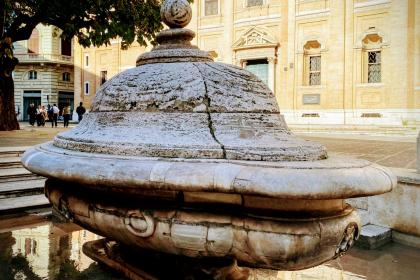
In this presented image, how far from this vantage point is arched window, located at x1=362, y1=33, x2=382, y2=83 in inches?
733

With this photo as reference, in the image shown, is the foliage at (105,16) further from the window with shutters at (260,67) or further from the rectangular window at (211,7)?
the rectangular window at (211,7)

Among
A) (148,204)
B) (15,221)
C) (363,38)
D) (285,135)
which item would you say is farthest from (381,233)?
(363,38)

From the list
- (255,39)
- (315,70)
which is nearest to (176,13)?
(315,70)

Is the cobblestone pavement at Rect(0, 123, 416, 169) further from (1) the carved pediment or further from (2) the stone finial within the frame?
(1) the carved pediment

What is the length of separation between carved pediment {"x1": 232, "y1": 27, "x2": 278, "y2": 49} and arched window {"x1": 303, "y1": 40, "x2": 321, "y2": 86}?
1800 mm

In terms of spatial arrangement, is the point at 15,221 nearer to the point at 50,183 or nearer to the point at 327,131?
the point at 50,183

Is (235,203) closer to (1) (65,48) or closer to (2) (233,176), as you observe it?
(2) (233,176)

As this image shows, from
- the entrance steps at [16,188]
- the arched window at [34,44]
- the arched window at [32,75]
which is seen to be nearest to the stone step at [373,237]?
the entrance steps at [16,188]

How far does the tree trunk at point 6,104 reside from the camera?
45.9 feet

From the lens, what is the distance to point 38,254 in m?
3.02

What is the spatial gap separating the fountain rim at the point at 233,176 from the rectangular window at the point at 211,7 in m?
23.2

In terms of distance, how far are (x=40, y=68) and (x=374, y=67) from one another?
92.8 feet

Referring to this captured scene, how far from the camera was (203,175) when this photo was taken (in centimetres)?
155

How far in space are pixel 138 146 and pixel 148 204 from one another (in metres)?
0.28
